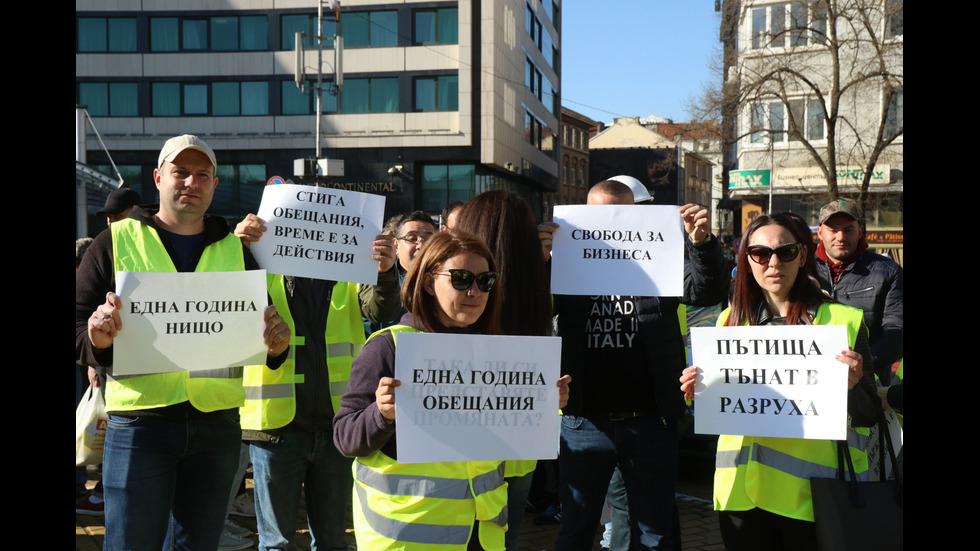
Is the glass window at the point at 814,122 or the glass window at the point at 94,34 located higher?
the glass window at the point at 94,34

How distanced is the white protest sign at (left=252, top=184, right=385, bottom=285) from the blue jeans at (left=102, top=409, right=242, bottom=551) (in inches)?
30.3

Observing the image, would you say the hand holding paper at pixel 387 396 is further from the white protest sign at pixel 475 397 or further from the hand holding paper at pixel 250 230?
the hand holding paper at pixel 250 230

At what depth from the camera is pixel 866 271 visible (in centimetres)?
495

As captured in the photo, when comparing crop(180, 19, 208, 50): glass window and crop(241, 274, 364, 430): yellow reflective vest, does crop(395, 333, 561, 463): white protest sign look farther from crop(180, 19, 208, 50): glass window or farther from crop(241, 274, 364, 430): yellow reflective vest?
crop(180, 19, 208, 50): glass window

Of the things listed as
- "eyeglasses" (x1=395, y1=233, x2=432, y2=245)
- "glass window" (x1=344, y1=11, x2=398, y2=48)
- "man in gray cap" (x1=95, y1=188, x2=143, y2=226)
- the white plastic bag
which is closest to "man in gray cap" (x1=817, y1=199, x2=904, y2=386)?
"eyeglasses" (x1=395, y1=233, x2=432, y2=245)

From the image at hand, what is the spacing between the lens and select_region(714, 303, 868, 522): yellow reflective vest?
9.86 ft

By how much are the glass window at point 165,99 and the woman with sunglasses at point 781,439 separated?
117 ft

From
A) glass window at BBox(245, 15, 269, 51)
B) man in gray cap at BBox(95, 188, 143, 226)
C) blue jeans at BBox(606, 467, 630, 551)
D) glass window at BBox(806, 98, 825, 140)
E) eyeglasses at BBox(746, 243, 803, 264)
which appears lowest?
blue jeans at BBox(606, 467, 630, 551)

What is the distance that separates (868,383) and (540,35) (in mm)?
45903

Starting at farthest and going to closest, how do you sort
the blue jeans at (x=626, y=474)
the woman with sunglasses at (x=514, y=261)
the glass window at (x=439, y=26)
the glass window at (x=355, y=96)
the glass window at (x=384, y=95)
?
the glass window at (x=355, y=96)
the glass window at (x=384, y=95)
the glass window at (x=439, y=26)
the blue jeans at (x=626, y=474)
the woman with sunglasses at (x=514, y=261)

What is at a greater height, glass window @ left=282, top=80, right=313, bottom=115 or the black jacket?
glass window @ left=282, top=80, right=313, bottom=115

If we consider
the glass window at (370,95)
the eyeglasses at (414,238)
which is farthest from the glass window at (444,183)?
the eyeglasses at (414,238)

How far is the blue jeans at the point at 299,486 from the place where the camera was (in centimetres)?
379

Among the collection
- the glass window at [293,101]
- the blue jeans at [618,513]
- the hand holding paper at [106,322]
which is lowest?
the blue jeans at [618,513]
